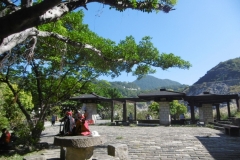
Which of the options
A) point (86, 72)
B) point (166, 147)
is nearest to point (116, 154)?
point (166, 147)

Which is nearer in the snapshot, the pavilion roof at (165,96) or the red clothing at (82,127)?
the red clothing at (82,127)

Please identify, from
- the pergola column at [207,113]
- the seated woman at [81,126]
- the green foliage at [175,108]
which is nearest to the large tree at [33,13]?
the seated woman at [81,126]

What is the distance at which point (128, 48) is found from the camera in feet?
29.0

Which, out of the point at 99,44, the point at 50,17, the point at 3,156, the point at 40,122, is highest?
the point at 99,44

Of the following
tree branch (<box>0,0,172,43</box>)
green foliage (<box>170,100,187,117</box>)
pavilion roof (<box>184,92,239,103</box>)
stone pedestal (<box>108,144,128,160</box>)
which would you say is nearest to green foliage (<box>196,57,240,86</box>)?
green foliage (<box>170,100,187,117</box>)

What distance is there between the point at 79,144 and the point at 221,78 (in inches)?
4043

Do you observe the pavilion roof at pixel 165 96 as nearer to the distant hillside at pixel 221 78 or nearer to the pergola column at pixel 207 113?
the pergola column at pixel 207 113

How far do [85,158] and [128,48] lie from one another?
5.17 m

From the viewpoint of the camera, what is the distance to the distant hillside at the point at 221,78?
84562 mm

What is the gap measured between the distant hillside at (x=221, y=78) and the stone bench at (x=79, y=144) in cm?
8418

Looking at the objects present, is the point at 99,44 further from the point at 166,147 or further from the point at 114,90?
the point at 114,90

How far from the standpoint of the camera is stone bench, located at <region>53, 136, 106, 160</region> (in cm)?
508

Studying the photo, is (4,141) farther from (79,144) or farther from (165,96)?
(165,96)

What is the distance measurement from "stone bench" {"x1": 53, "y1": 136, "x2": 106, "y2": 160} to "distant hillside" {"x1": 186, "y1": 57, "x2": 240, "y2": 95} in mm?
84178
